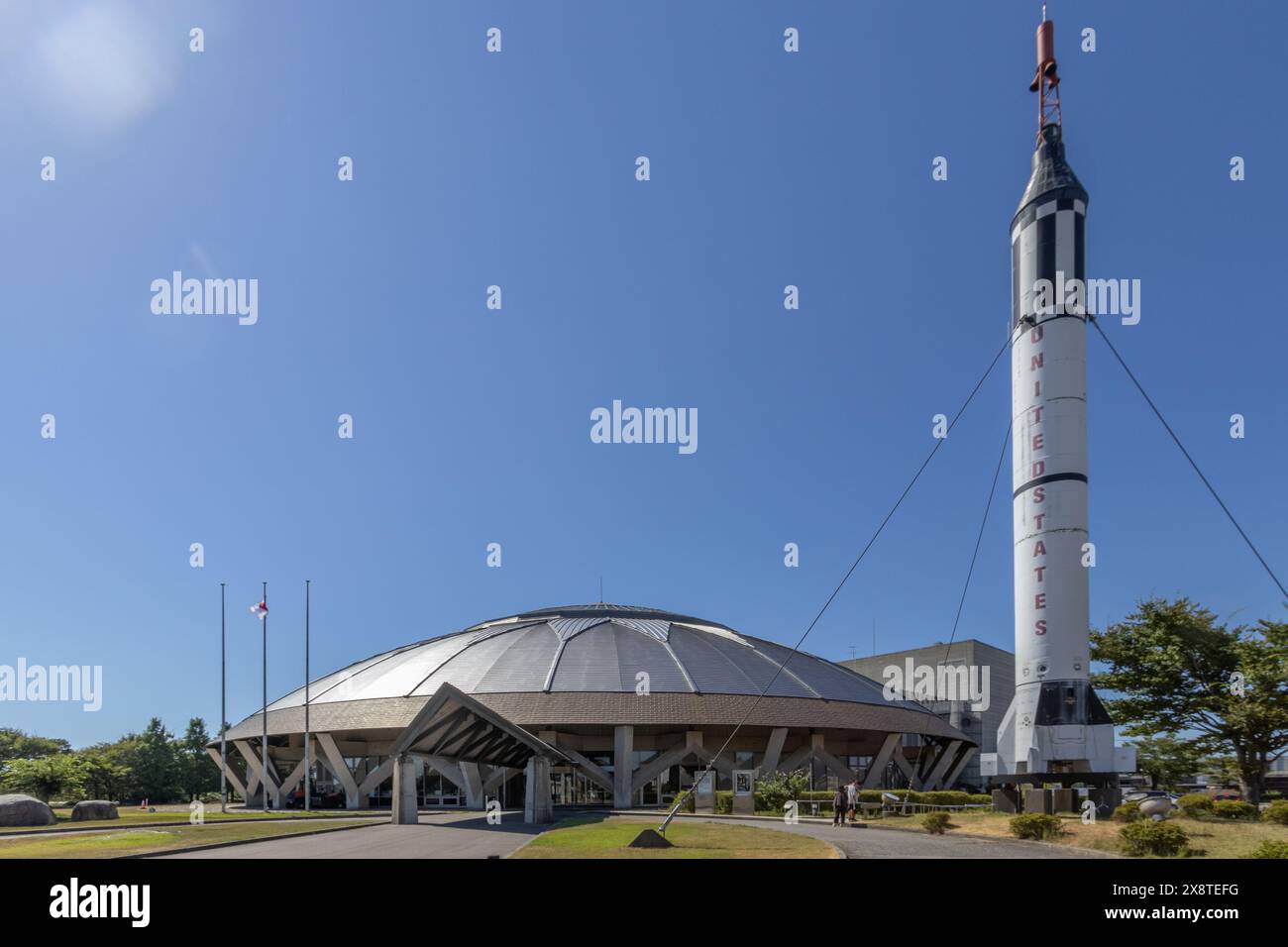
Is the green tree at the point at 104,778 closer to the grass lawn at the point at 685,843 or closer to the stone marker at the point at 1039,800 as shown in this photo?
the grass lawn at the point at 685,843

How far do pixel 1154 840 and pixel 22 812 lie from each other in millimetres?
41471

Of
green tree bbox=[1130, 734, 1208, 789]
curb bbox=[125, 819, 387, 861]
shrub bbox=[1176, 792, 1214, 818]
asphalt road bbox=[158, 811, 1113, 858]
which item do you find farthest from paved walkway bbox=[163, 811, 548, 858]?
green tree bbox=[1130, 734, 1208, 789]

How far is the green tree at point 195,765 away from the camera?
83.8 m

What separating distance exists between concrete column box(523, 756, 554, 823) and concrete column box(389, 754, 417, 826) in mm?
4857

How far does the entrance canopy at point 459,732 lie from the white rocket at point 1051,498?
19934mm

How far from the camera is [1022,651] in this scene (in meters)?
36.7

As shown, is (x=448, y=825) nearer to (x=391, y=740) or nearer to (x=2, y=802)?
(x=2, y=802)

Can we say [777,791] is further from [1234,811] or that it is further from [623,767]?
[1234,811]
